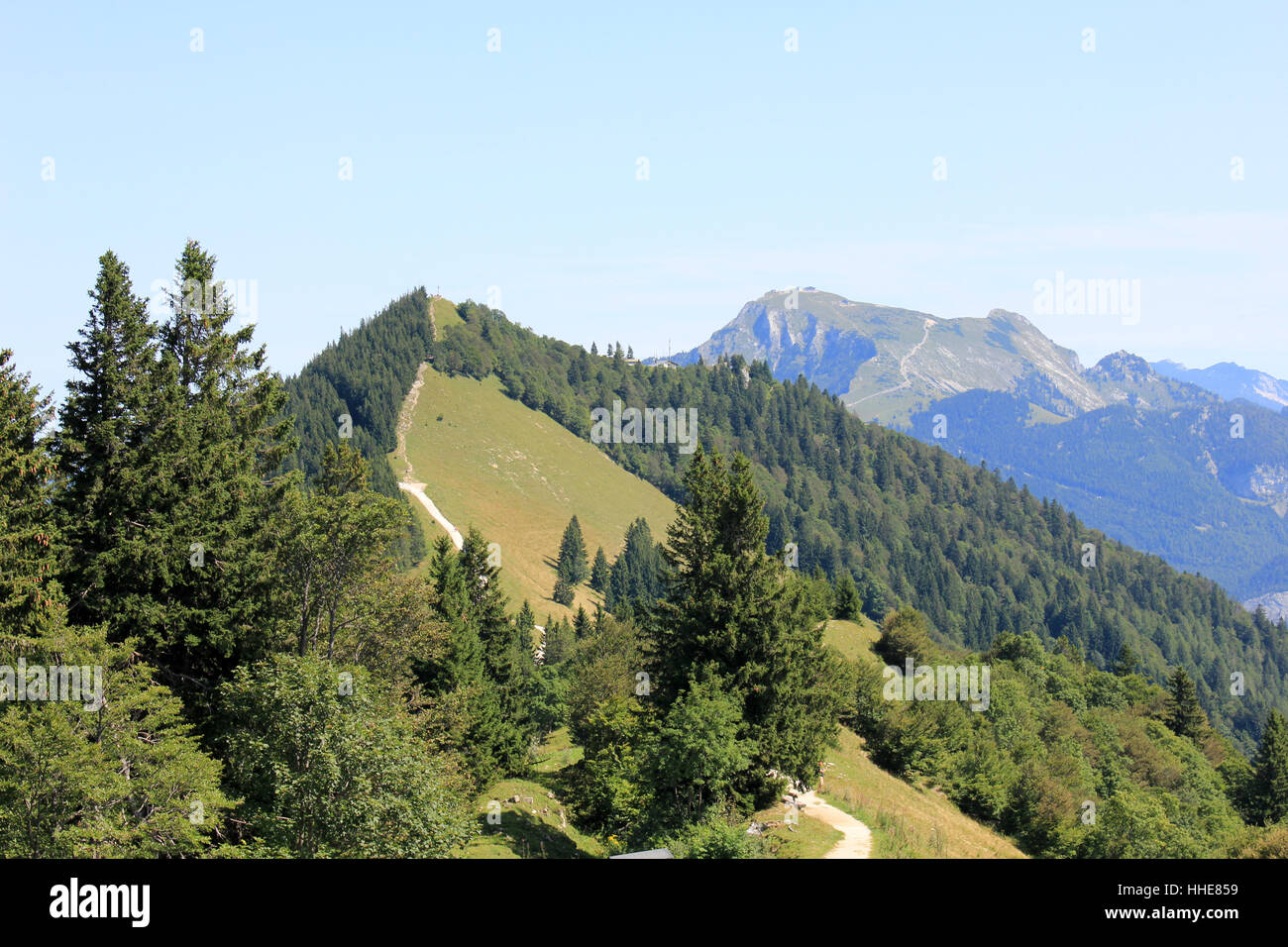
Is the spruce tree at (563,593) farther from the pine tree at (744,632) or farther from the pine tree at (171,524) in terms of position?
the pine tree at (171,524)

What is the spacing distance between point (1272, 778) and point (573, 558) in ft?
357

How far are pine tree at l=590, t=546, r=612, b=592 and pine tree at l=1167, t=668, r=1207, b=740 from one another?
90.5m

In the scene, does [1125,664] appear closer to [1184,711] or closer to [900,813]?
[1184,711]

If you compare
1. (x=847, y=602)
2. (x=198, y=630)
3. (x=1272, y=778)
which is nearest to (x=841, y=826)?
(x=198, y=630)

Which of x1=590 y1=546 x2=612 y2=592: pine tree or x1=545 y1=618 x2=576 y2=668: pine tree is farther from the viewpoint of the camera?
x1=590 y1=546 x2=612 y2=592: pine tree

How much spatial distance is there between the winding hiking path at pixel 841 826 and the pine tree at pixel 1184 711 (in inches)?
3423

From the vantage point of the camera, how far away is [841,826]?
35.5 meters

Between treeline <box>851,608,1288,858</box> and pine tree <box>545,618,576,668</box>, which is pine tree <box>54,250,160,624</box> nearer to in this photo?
treeline <box>851,608,1288,858</box>

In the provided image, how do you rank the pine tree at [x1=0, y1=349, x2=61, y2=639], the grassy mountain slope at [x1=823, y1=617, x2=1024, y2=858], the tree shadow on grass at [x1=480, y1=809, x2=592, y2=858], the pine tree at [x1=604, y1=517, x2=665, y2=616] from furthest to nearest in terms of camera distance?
the pine tree at [x1=604, y1=517, x2=665, y2=616]
the tree shadow on grass at [x1=480, y1=809, x2=592, y2=858]
the grassy mountain slope at [x1=823, y1=617, x2=1024, y2=858]
the pine tree at [x1=0, y1=349, x2=61, y2=639]

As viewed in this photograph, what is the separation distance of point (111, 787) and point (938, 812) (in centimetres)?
3942

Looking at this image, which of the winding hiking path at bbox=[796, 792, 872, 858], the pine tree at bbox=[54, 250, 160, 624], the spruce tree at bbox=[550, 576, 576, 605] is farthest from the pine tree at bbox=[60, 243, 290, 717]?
the spruce tree at bbox=[550, 576, 576, 605]

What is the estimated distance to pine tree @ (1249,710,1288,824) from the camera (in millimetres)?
82250
